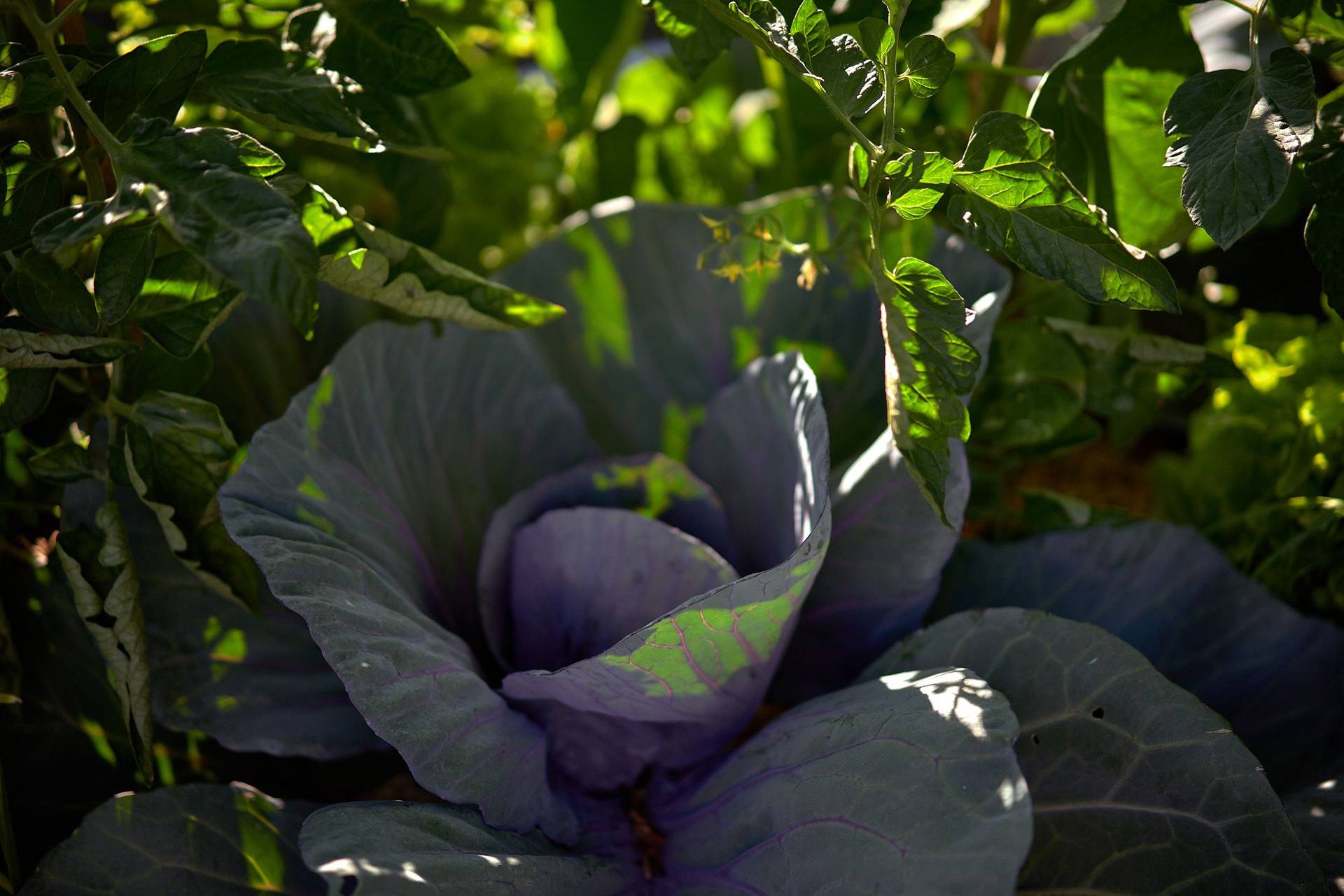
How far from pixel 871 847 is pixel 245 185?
0.33 m

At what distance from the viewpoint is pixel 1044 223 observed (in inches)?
13.8

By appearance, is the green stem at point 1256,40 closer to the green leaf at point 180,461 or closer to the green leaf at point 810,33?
the green leaf at point 810,33

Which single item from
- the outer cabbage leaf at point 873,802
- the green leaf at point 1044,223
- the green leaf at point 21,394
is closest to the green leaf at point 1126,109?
the green leaf at point 1044,223

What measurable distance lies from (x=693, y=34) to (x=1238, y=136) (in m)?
0.21

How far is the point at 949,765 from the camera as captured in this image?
37 centimetres

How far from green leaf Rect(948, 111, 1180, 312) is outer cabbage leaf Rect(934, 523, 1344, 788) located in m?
0.24

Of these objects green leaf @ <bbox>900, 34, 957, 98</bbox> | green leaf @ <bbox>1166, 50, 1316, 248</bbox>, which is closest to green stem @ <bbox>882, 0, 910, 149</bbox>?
green leaf @ <bbox>900, 34, 957, 98</bbox>

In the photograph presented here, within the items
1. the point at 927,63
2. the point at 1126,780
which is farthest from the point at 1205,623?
the point at 927,63

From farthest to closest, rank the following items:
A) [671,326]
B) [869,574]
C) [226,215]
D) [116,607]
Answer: [671,326], [869,574], [116,607], [226,215]

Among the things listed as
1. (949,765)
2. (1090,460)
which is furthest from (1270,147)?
(1090,460)

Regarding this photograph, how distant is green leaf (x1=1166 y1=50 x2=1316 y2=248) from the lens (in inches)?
13.2

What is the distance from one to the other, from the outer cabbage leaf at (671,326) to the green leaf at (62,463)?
→ 28 centimetres

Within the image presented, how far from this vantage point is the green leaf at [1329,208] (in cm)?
37

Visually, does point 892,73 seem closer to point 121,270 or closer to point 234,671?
point 121,270
